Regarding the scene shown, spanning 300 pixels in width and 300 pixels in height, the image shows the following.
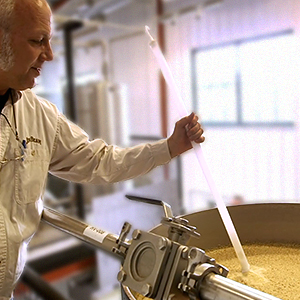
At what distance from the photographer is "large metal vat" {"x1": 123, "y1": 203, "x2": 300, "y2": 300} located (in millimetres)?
969

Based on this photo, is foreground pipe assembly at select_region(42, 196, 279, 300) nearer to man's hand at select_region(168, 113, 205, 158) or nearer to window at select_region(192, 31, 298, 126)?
man's hand at select_region(168, 113, 205, 158)

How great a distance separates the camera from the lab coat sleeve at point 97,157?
1.02 meters

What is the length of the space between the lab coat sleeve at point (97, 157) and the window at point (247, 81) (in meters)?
2.66

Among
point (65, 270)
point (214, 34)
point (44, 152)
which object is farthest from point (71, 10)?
point (44, 152)

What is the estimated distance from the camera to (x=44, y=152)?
974mm

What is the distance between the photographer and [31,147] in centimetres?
94

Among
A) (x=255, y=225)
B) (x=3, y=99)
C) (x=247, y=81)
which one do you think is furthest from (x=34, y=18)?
(x=247, y=81)

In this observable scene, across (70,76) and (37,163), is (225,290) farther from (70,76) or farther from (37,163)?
(70,76)

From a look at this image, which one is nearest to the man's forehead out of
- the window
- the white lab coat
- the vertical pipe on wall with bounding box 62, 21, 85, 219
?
the white lab coat

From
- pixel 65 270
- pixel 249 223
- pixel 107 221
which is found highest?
pixel 249 223

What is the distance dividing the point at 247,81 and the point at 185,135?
2952 millimetres

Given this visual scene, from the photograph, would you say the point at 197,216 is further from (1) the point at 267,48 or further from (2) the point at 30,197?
(1) the point at 267,48

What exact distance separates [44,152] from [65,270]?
2198 mm

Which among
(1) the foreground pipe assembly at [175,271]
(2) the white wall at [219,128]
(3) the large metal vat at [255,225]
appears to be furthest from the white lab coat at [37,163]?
(2) the white wall at [219,128]
